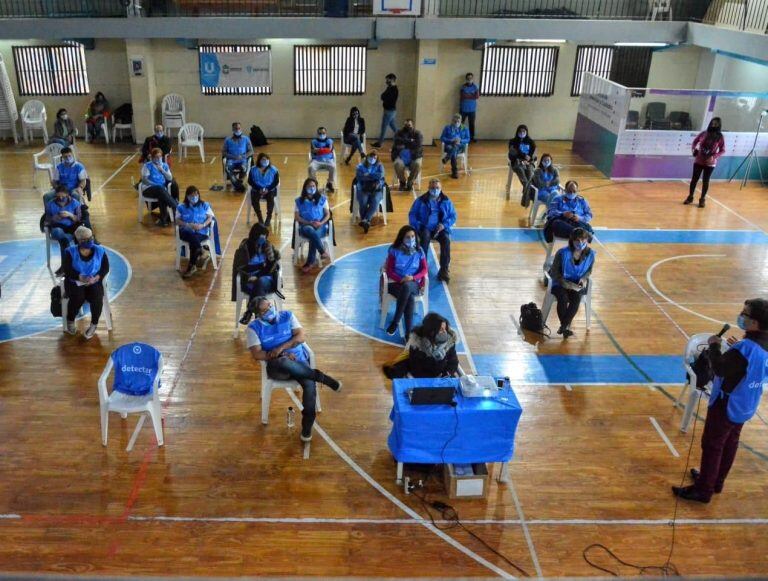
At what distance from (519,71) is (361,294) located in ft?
37.4

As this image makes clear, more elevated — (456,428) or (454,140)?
(454,140)

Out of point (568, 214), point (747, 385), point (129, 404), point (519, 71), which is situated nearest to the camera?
Answer: point (747, 385)

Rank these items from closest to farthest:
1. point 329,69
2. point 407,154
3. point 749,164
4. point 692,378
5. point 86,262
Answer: point 692,378 → point 86,262 → point 407,154 → point 749,164 → point 329,69

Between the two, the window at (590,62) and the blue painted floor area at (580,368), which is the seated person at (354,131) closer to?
the window at (590,62)

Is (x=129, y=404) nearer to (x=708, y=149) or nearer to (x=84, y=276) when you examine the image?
(x=84, y=276)

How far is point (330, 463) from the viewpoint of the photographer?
6.23 metres

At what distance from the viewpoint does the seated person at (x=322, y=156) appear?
1365 cm

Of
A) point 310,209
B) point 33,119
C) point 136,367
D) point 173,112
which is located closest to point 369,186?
point 310,209

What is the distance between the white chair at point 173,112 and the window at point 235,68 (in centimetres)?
68

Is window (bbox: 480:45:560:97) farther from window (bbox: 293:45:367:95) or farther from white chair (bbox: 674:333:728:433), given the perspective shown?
white chair (bbox: 674:333:728:433)

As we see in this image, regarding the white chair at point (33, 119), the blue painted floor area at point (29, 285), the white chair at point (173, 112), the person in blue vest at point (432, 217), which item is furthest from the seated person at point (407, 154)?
the white chair at point (33, 119)

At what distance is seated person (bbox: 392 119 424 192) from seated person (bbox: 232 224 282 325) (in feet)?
19.9

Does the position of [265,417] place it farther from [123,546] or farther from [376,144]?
[376,144]

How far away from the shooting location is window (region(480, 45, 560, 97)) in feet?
60.0
